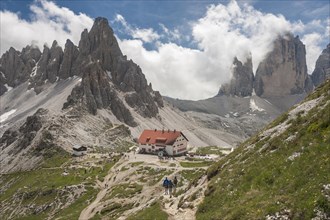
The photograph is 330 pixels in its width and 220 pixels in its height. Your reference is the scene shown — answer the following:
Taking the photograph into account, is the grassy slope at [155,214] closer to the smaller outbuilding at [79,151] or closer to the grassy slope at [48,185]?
the grassy slope at [48,185]

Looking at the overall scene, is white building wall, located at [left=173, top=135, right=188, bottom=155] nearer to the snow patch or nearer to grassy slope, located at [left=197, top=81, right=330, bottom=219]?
grassy slope, located at [left=197, top=81, right=330, bottom=219]

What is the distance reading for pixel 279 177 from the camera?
30688 mm

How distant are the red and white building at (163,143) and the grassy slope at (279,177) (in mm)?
94578

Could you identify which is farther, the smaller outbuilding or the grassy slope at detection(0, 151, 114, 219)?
the smaller outbuilding

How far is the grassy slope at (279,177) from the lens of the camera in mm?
26263

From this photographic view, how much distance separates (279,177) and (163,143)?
108142 millimetres

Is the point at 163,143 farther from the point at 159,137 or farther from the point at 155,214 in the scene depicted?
the point at 155,214

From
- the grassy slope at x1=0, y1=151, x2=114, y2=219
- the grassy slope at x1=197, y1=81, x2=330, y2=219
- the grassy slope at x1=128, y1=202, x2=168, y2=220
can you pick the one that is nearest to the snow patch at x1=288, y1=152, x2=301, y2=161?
the grassy slope at x1=197, y1=81, x2=330, y2=219

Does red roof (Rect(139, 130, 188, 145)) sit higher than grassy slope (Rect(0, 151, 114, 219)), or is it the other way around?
red roof (Rect(139, 130, 188, 145))

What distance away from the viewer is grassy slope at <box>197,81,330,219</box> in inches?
1034

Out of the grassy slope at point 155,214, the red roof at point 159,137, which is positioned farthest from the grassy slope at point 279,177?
the red roof at point 159,137

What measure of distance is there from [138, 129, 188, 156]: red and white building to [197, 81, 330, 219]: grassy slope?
94.6m

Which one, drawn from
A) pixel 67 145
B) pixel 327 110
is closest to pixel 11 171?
pixel 67 145

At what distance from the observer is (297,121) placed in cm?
3881
